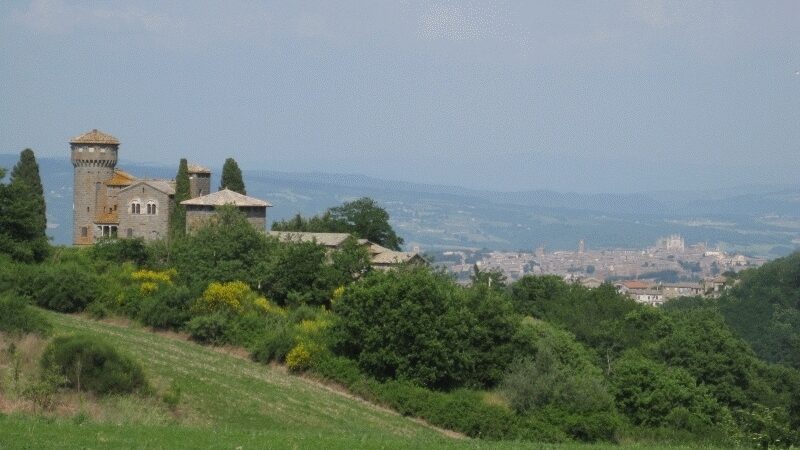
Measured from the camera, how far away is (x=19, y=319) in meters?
31.3

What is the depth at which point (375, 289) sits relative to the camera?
39438 millimetres

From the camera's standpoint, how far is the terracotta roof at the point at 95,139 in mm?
73375

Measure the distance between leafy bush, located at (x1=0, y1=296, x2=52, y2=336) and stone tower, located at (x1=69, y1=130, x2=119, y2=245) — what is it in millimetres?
41427

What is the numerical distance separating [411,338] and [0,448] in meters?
23.1

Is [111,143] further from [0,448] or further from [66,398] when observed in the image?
[0,448]

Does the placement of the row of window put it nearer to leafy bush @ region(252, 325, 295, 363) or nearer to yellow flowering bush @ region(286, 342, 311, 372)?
leafy bush @ region(252, 325, 295, 363)

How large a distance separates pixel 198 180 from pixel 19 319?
38370 mm

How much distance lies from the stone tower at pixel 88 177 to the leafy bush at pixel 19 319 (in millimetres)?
41427

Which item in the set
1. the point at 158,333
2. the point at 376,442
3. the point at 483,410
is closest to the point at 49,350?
the point at 376,442

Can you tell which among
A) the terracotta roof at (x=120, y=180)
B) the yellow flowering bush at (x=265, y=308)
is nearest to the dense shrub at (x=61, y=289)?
the yellow flowering bush at (x=265, y=308)

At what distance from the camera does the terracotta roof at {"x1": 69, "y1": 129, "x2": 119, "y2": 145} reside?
241ft

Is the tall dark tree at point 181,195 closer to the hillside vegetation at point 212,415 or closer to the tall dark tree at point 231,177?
the tall dark tree at point 231,177

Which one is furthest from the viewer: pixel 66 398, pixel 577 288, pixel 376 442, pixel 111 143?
pixel 111 143

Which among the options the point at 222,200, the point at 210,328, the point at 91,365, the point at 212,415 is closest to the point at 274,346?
the point at 210,328
